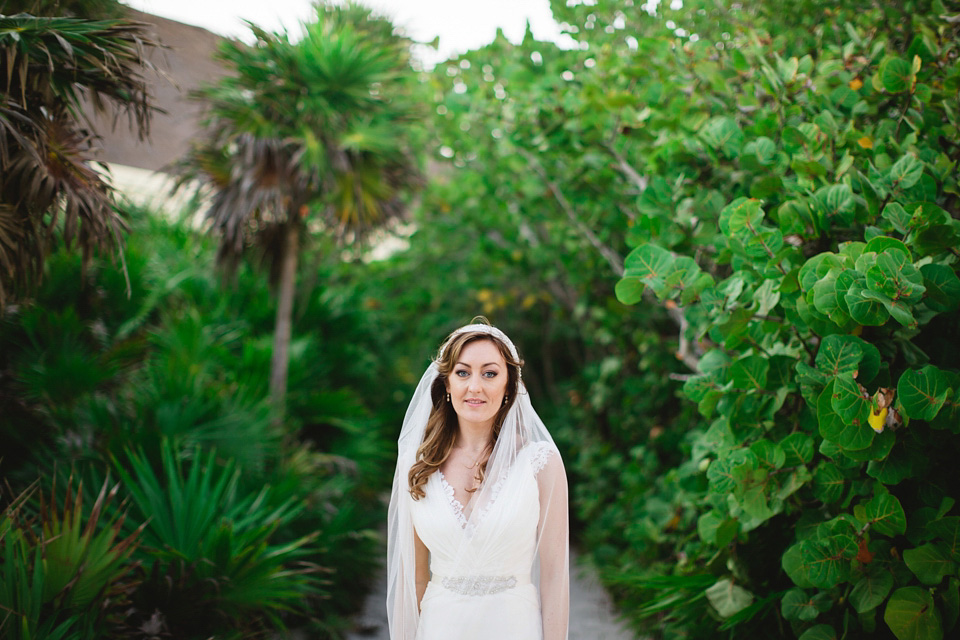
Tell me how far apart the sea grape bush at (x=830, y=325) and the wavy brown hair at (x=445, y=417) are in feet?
2.26

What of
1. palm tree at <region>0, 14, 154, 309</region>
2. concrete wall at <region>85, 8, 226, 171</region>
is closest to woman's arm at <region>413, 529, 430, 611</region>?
palm tree at <region>0, 14, 154, 309</region>

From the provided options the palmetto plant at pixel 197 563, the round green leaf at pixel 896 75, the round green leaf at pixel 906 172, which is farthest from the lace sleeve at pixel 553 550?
the round green leaf at pixel 896 75

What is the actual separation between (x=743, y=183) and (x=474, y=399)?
2183 millimetres

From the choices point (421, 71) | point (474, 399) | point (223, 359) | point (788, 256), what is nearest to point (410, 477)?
point (474, 399)

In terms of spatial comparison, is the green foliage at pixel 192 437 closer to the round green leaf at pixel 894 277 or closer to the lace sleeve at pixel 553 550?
the lace sleeve at pixel 553 550

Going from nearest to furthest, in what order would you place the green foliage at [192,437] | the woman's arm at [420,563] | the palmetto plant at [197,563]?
the woman's arm at [420,563] → the palmetto plant at [197,563] → the green foliage at [192,437]

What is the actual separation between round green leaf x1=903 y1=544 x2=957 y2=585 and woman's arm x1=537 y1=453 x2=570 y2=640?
1.20 m

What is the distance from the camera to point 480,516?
232cm

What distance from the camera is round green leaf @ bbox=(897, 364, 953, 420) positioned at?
2094mm

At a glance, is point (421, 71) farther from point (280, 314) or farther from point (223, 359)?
point (223, 359)

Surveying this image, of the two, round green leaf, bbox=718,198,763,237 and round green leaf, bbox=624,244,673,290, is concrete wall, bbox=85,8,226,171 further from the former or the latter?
round green leaf, bbox=718,198,763,237

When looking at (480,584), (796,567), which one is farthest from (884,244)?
(480,584)

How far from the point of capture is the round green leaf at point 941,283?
2180 millimetres

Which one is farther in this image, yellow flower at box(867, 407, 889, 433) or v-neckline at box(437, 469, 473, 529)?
v-neckline at box(437, 469, 473, 529)
